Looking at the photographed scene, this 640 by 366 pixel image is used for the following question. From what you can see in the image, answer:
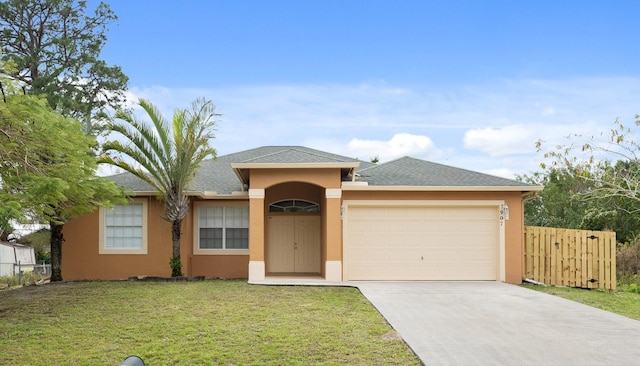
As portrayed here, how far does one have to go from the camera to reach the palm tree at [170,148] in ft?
60.6

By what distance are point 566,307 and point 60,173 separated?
37.7 ft

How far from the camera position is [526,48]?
19.1m

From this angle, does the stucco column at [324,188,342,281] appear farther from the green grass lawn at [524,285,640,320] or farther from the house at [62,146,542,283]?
the green grass lawn at [524,285,640,320]

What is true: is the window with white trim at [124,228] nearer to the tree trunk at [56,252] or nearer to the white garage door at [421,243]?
the tree trunk at [56,252]

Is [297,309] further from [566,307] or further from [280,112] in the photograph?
[280,112]

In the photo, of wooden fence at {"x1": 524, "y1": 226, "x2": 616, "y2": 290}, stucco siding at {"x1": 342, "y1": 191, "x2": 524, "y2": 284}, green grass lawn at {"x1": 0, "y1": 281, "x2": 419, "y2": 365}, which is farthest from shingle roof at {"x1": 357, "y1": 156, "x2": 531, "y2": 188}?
green grass lawn at {"x1": 0, "y1": 281, "x2": 419, "y2": 365}

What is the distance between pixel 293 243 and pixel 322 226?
1468 millimetres

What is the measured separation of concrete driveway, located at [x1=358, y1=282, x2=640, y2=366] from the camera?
859 cm

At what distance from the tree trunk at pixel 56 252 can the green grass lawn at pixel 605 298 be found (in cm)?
1396

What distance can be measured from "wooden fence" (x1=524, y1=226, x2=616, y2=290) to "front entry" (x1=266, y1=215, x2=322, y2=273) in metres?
6.79

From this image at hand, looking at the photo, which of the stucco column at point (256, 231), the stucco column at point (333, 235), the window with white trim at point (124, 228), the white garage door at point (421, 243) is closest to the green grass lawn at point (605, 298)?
the white garage door at point (421, 243)

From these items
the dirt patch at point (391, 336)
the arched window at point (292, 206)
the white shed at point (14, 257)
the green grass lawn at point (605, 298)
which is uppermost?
the arched window at point (292, 206)

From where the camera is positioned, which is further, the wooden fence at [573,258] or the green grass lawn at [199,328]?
the wooden fence at [573,258]

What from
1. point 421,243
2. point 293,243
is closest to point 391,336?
point 421,243
